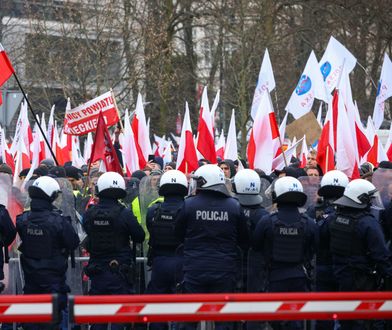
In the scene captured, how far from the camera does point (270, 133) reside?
15.7 m

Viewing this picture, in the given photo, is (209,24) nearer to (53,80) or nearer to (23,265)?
(53,80)

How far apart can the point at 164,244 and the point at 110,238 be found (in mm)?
583

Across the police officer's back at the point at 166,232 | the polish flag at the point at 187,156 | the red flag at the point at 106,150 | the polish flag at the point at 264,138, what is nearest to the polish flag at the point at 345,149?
the polish flag at the point at 264,138

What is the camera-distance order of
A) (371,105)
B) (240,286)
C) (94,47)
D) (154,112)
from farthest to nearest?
1. (154,112)
2. (371,105)
3. (94,47)
4. (240,286)

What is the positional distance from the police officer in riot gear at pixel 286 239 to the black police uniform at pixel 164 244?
3.47 ft

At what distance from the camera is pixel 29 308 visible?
319 inches

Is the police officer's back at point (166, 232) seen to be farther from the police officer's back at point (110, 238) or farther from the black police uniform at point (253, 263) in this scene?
the black police uniform at point (253, 263)

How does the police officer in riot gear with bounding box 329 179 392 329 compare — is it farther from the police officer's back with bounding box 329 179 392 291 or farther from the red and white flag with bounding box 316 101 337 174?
the red and white flag with bounding box 316 101 337 174

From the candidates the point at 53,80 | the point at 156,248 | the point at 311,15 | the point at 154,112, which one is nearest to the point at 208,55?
the point at 154,112

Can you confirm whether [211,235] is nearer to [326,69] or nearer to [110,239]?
[110,239]

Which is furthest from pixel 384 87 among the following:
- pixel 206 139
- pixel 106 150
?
pixel 106 150

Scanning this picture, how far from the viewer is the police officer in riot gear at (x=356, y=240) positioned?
10766 millimetres

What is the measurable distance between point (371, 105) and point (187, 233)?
25.8m

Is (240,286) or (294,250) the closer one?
(294,250)
